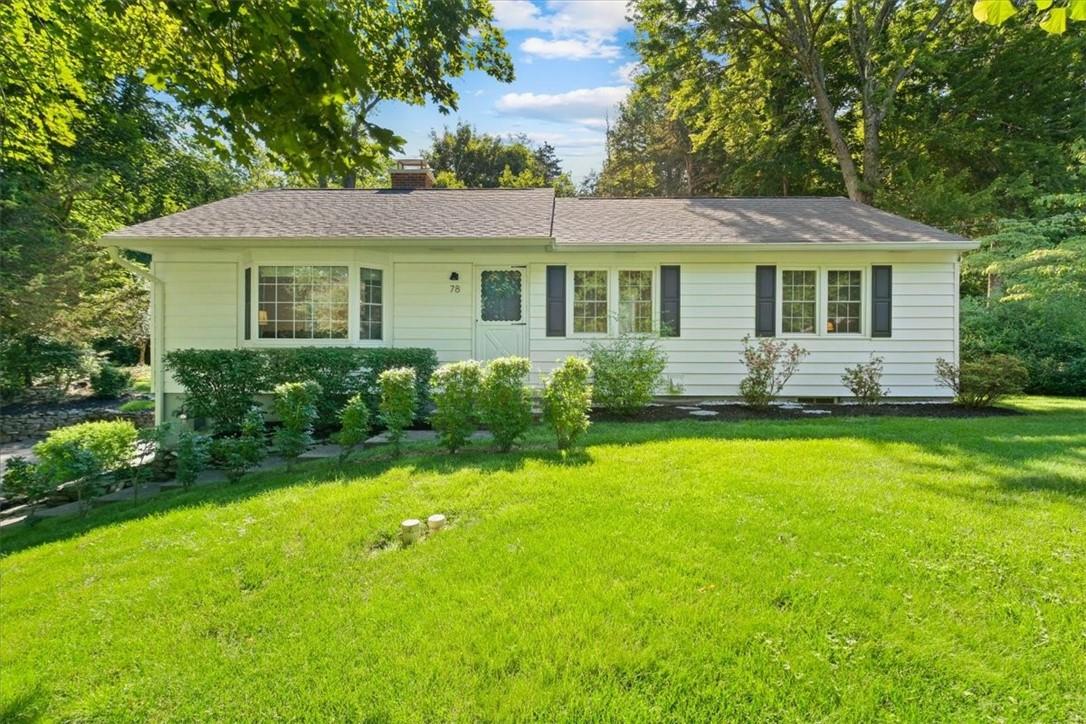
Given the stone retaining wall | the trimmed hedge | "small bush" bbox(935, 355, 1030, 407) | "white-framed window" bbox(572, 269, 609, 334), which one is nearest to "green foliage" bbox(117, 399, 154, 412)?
the stone retaining wall

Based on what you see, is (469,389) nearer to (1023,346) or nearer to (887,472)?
(887,472)

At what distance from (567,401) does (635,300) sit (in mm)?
5089

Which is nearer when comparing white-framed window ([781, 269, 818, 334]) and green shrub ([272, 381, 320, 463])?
green shrub ([272, 381, 320, 463])

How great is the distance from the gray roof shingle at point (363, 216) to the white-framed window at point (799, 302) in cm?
449

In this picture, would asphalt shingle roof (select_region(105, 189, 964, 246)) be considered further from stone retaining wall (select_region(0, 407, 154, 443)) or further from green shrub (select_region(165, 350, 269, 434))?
stone retaining wall (select_region(0, 407, 154, 443))

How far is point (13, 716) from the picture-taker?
7.90 ft

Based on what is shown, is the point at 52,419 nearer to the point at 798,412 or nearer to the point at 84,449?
the point at 84,449

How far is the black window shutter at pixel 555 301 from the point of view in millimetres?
10047

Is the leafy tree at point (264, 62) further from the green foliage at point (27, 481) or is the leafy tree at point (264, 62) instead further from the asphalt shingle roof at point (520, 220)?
the green foliage at point (27, 481)

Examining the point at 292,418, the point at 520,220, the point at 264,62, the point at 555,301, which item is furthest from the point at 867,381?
the point at 264,62

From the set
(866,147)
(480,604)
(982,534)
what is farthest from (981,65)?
(480,604)

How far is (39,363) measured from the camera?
41.7ft

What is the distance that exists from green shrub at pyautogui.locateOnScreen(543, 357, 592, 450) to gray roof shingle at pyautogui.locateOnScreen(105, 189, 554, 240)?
3990 mm

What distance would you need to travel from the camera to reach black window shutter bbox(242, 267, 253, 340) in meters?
9.28
